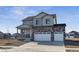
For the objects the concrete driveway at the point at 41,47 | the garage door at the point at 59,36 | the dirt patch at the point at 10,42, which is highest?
the garage door at the point at 59,36

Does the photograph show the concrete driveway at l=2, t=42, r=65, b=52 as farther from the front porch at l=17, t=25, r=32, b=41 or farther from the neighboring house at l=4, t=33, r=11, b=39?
the neighboring house at l=4, t=33, r=11, b=39

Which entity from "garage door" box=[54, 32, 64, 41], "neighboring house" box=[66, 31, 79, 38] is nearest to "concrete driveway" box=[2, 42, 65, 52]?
"garage door" box=[54, 32, 64, 41]

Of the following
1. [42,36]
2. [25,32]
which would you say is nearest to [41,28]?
[42,36]

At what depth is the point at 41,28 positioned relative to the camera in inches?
241

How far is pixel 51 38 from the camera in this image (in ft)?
20.1

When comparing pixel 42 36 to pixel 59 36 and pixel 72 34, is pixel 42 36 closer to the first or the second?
pixel 59 36

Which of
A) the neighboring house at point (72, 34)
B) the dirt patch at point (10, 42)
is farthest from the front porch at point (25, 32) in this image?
the neighboring house at point (72, 34)

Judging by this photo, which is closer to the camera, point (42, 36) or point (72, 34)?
point (72, 34)

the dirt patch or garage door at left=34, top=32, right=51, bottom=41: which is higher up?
garage door at left=34, top=32, right=51, bottom=41

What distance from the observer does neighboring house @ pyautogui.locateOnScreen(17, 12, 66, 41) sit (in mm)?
6055

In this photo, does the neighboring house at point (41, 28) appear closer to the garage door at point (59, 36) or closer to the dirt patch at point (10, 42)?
the garage door at point (59, 36)

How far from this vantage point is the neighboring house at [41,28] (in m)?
6.05
